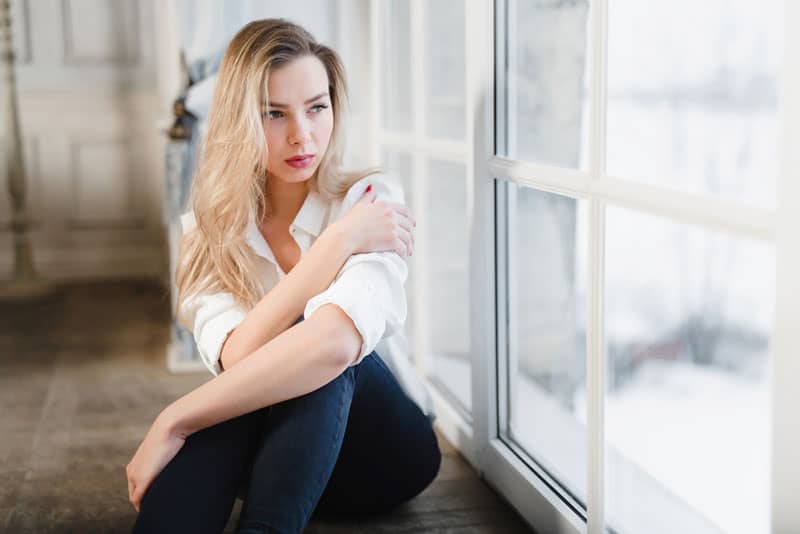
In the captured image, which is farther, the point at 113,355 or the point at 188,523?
the point at 113,355

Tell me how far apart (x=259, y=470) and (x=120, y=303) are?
267cm

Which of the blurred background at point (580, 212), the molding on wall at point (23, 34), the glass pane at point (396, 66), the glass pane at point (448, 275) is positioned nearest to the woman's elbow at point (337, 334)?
the blurred background at point (580, 212)

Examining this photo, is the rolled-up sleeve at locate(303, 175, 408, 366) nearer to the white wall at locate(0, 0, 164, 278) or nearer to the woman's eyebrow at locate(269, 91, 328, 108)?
the woman's eyebrow at locate(269, 91, 328, 108)

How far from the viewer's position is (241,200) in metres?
1.61

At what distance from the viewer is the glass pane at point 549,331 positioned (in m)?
1.56

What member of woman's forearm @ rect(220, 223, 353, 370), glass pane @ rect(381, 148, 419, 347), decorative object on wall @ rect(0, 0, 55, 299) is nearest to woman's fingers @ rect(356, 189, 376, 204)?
woman's forearm @ rect(220, 223, 353, 370)

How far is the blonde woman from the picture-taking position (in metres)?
1.36

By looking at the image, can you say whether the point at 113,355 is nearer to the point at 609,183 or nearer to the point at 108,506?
the point at 108,506

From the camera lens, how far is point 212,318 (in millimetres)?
1598

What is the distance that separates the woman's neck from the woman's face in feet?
0.33

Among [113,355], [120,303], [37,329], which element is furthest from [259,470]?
[120,303]

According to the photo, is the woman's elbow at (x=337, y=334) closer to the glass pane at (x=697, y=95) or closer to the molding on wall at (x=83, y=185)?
the glass pane at (x=697, y=95)

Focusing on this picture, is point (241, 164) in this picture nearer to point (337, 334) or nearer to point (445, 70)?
point (337, 334)

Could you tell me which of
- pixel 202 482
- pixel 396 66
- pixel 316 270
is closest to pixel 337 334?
pixel 316 270
